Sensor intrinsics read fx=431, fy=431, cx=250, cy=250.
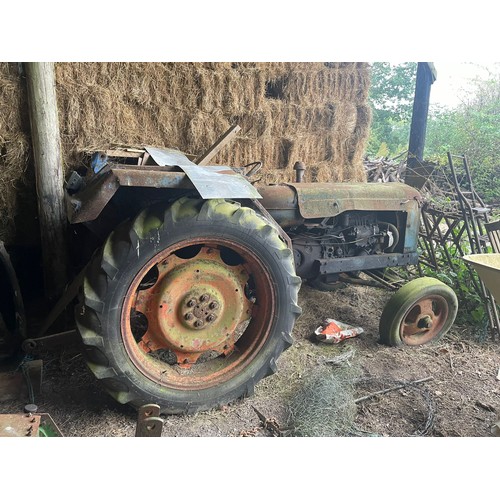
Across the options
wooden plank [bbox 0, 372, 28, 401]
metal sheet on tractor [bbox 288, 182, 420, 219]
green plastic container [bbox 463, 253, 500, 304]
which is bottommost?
wooden plank [bbox 0, 372, 28, 401]

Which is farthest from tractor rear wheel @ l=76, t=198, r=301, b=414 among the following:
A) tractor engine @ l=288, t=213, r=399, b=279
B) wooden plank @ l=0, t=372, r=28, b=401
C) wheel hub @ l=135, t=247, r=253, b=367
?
tractor engine @ l=288, t=213, r=399, b=279

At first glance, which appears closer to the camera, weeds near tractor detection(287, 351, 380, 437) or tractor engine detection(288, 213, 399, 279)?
weeds near tractor detection(287, 351, 380, 437)

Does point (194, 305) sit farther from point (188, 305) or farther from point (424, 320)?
point (424, 320)

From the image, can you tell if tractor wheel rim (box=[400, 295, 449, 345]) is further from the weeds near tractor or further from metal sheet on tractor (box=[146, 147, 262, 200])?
metal sheet on tractor (box=[146, 147, 262, 200])

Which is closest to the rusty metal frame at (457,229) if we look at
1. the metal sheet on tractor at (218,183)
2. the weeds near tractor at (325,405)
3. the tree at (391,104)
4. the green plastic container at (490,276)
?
the tree at (391,104)

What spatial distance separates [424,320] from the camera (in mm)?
2252

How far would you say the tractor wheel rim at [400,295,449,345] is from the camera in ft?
7.39

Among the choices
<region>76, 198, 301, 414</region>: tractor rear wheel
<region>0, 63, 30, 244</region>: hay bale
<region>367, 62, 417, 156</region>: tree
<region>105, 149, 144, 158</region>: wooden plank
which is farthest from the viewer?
<region>105, 149, 144, 158</region>: wooden plank

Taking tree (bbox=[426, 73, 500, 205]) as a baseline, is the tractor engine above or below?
below

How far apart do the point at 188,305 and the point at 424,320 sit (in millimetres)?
1301

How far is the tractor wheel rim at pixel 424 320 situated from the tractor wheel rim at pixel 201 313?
0.90 meters

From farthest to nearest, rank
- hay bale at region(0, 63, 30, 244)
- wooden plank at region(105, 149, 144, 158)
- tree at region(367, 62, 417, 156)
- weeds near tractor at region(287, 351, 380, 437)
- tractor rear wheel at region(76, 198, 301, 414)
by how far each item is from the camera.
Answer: wooden plank at region(105, 149, 144, 158) < tree at region(367, 62, 417, 156) < hay bale at region(0, 63, 30, 244) < weeds near tractor at region(287, 351, 380, 437) < tractor rear wheel at region(76, 198, 301, 414)
